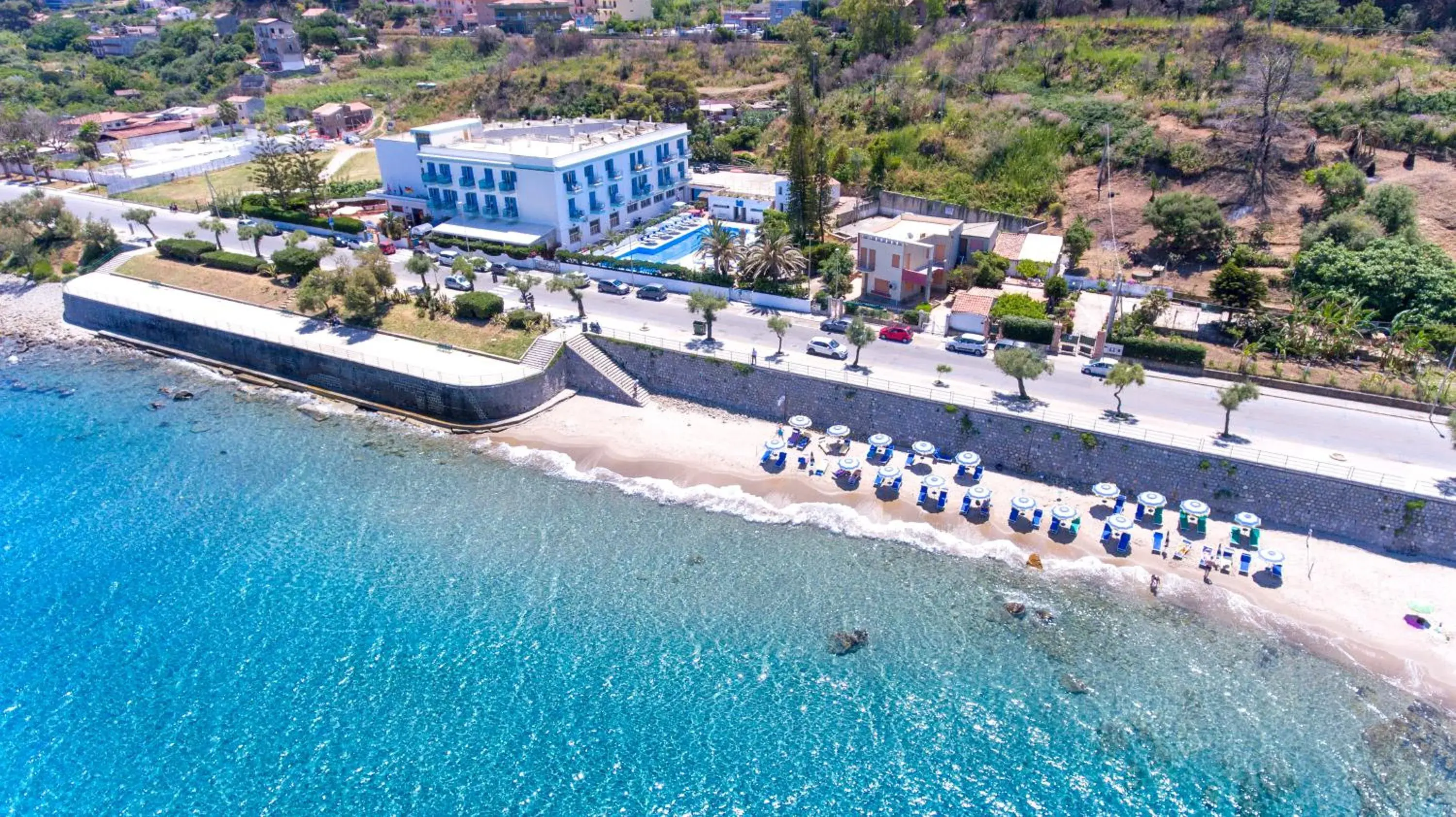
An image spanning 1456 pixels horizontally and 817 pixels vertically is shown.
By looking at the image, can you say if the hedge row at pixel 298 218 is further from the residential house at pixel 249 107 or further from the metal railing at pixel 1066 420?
the residential house at pixel 249 107

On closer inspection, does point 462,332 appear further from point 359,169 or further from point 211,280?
point 359,169

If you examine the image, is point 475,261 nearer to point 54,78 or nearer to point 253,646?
point 253,646

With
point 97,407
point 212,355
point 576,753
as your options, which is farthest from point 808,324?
point 97,407

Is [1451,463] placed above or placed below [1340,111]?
below

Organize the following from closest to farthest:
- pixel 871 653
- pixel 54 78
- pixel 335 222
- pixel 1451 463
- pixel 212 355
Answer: pixel 871 653, pixel 1451 463, pixel 212 355, pixel 335 222, pixel 54 78

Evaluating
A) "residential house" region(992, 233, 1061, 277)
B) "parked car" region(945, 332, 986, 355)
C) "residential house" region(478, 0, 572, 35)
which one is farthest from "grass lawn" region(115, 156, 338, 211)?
"residential house" region(478, 0, 572, 35)

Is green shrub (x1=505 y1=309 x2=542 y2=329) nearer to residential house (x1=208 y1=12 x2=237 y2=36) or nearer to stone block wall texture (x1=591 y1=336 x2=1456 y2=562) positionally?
stone block wall texture (x1=591 y1=336 x2=1456 y2=562)
